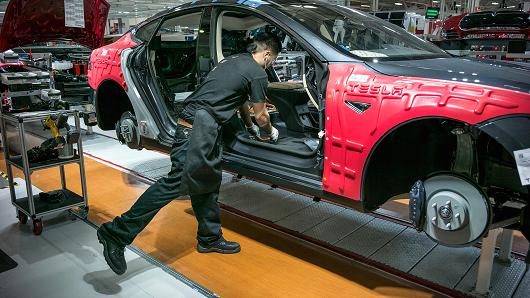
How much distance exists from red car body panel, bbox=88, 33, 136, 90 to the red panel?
224 centimetres

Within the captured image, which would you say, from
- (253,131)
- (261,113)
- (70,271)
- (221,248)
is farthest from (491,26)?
(70,271)

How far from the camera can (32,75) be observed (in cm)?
358

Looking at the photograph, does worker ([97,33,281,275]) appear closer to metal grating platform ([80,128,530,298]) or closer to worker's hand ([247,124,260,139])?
worker's hand ([247,124,260,139])

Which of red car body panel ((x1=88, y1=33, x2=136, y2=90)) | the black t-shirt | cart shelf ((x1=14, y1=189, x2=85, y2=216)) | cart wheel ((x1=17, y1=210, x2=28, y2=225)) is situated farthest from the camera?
red car body panel ((x1=88, y1=33, x2=136, y2=90))

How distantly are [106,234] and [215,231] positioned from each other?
2.29 feet

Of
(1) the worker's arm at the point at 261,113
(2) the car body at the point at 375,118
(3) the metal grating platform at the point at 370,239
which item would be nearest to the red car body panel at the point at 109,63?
(2) the car body at the point at 375,118

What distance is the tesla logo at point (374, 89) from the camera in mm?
2029

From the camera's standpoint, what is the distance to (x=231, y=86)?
105 inches

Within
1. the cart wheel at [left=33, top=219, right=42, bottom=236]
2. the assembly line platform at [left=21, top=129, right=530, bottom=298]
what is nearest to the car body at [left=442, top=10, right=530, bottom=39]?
the assembly line platform at [left=21, top=129, right=530, bottom=298]

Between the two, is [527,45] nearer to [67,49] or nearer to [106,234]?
[106,234]

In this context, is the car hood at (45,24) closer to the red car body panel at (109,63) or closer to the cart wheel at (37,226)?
the red car body panel at (109,63)

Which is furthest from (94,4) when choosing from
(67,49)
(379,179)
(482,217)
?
(67,49)

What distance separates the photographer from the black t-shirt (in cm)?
267

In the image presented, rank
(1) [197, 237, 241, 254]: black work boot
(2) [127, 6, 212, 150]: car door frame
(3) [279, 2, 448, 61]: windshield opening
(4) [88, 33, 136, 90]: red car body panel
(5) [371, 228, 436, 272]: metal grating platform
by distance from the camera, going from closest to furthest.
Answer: (3) [279, 2, 448, 61]: windshield opening → (5) [371, 228, 436, 272]: metal grating platform → (1) [197, 237, 241, 254]: black work boot → (2) [127, 6, 212, 150]: car door frame → (4) [88, 33, 136, 90]: red car body panel
